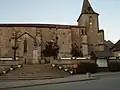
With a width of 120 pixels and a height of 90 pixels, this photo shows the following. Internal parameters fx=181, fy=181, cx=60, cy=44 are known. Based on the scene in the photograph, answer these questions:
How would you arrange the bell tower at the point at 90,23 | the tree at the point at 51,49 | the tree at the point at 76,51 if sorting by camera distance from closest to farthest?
the tree at the point at 51,49
the tree at the point at 76,51
the bell tower at the point at 90,23

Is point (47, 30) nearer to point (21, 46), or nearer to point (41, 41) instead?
point (41, 41)

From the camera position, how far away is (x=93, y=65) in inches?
1174

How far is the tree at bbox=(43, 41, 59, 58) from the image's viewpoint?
42066 millimetres

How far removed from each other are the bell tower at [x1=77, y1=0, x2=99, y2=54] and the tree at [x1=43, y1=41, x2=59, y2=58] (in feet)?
28.8

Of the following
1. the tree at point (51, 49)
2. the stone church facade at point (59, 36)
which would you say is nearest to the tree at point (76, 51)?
the stone church facade at point (59, 36)

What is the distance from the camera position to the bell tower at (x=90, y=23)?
46.7 metres

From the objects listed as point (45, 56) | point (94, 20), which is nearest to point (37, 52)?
point (45, 56)

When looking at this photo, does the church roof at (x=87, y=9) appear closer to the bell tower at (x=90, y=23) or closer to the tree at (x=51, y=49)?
the bell tower at (x=90, y=23)

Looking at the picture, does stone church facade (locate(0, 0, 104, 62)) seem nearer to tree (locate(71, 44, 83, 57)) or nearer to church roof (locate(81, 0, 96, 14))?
church roof (locate(81, 0, 96, 14))

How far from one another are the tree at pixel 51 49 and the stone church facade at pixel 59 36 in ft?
3.65

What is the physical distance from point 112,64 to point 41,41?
1822 centimetres

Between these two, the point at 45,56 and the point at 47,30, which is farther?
the point at 47,30

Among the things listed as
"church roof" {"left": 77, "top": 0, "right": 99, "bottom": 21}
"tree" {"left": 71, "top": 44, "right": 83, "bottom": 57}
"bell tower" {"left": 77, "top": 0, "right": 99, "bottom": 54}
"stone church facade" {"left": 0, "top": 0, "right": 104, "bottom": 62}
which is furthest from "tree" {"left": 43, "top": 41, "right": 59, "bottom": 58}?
"church roof" {"left": 77, "top": 0, "right": 99, "bottom": 21}

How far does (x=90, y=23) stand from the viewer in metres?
48.2
